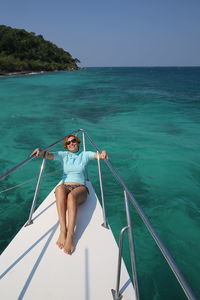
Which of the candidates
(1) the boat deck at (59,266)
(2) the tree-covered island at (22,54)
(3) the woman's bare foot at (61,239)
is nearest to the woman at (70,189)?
(3) the woman's bare foot at (61,239)

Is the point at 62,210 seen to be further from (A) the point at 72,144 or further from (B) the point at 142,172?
(B) the point at 142,172

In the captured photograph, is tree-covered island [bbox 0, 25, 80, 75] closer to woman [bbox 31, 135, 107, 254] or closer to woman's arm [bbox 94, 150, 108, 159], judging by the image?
woman [bbox 31, 135, 107, 254]

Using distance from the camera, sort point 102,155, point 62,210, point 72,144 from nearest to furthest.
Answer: point 62,210, point 102,155, point 72,144

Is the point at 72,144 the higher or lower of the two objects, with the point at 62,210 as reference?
higher

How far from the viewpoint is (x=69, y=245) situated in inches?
82.6

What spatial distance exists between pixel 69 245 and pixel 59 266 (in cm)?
21

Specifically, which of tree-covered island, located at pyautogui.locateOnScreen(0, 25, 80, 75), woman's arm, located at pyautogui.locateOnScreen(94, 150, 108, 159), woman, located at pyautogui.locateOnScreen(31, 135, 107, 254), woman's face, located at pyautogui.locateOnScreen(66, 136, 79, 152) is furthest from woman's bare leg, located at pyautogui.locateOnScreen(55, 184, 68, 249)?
tree-covered island, located at pyautogui.locateOnScreen(0, 25, 80, 75)

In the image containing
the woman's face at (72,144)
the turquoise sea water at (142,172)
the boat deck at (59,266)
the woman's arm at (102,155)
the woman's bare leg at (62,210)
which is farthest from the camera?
the turquoise sea water at (142,172)

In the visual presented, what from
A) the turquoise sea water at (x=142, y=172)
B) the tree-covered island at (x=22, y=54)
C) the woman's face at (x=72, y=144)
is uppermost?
the tree-covered island at (x=22, y=54)

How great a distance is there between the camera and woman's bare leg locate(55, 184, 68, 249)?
7.16 feet

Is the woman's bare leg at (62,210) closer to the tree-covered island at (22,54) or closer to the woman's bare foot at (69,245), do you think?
the woman's bare foot at (69,245)

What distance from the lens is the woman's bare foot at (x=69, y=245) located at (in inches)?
81.5

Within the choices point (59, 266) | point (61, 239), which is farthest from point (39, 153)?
point (59, 266)

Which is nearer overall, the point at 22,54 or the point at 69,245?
the point at 69,245
